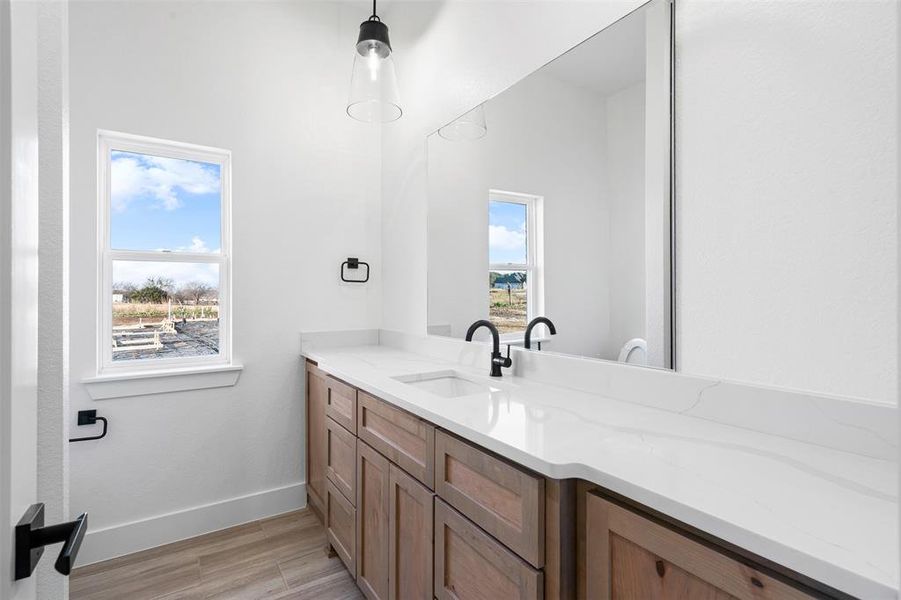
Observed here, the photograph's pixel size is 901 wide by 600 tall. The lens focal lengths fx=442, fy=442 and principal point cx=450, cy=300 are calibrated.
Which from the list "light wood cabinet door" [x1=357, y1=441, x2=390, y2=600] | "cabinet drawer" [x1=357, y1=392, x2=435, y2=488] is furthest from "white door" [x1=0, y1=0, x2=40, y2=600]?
"light wood cabinet door" [x1=357, y1=441, x2=390, y2=600]

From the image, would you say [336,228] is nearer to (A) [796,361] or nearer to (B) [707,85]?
(B) [707,85]

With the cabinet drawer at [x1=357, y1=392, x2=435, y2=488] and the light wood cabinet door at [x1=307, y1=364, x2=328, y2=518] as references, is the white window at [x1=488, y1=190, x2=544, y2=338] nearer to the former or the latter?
the cabinet drawer at [x1=357, y1=392, x2=435, y2=488]

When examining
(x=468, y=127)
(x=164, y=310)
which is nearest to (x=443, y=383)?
(x=468, y=127)

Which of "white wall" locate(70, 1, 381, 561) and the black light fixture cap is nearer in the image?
the black light fixture cap

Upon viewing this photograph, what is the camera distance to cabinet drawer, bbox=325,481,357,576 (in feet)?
6.06

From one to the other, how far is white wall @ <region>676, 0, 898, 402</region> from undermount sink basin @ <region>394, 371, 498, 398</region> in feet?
2.99

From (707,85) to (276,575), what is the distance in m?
2.48

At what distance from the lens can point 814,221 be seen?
988 mm

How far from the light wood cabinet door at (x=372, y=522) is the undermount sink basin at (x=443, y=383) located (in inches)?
12.8

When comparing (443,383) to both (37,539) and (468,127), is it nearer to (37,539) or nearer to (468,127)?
(468,127)

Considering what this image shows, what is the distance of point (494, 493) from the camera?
106 cm

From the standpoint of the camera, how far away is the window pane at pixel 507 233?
6.07 ft

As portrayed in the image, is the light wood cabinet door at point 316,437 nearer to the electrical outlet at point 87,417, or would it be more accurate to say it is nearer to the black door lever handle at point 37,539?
the electrical outlet at point 87,417

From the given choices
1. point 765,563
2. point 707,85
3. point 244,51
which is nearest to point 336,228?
point 244,51
